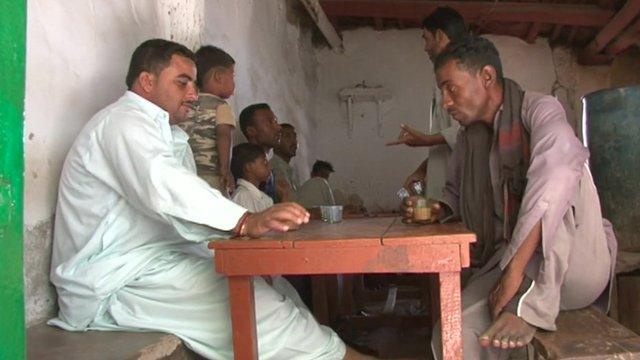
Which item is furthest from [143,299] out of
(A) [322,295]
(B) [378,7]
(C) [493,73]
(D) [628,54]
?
(D) [628,54]

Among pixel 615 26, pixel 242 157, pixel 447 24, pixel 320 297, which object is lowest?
pixel 320 297

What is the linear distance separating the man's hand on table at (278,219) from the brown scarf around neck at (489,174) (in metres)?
0.82

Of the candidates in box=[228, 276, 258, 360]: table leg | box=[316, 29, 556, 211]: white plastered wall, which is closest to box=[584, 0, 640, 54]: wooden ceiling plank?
box=[316, 29, 556, 211]: white plastered wall

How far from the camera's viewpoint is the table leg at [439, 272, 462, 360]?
1.66 meters

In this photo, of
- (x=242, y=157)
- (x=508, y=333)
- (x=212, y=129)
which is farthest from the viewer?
(x=242, y=157)

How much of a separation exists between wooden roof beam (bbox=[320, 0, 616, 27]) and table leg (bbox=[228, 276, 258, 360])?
5883 mm

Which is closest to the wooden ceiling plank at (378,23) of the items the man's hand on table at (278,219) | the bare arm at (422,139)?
the bare arm at (422,139)

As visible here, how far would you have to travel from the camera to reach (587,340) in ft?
5.63

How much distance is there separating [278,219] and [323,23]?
217 inches

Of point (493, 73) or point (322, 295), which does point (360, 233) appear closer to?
point (493, 73)

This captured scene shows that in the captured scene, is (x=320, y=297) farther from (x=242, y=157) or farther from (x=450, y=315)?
(x=450, y=315)

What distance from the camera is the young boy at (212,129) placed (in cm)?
304

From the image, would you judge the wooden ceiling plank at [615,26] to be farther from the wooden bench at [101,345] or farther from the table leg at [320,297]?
the wooden bench at [101,345]

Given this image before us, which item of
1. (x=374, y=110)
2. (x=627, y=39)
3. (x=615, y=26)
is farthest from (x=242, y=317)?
(x=627, y=39)
